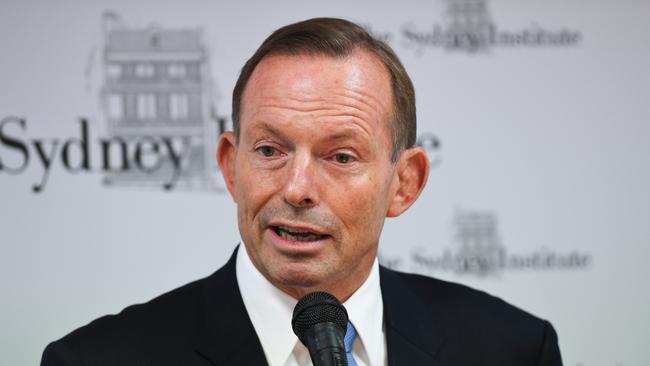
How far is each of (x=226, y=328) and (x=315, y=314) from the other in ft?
1.91

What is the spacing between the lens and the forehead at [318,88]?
1.92 m

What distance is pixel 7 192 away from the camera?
3104mm

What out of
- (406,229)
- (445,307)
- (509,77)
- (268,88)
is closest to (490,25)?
(509,77)

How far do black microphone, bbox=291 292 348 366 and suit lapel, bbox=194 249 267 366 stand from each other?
49cm

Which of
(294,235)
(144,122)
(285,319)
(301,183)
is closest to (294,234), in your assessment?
(294,235)

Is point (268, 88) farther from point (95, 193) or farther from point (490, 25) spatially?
point (490, 25)

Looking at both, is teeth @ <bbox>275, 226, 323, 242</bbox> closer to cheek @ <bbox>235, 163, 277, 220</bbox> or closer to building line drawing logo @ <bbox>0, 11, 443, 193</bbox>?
cheek @ <bbox>235, 163, 277, 220</bbox>

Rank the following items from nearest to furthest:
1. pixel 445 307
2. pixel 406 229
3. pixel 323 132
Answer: pixel 323 132 → pixel 445 307 → pixel 406 229

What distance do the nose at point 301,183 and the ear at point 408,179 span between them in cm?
36

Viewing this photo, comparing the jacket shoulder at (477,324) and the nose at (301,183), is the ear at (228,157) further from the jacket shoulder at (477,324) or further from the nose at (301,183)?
the jacket shoulder at (477,324)

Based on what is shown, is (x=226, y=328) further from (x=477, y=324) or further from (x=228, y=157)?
(x=477, y=324)

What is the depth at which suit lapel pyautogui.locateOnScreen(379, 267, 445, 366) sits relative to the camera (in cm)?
213

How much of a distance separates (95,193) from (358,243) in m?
1.48

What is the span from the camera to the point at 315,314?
149 centimetres
